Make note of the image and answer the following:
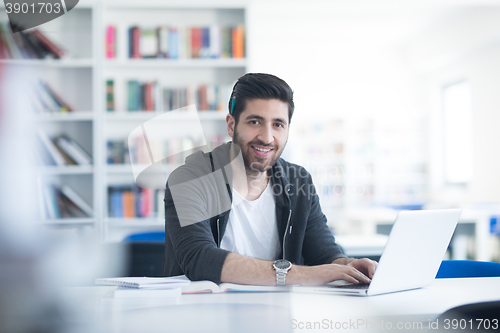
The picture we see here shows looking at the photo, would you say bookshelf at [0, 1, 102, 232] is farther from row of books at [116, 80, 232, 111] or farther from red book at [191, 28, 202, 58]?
red book at [191, 28, 202, 58]

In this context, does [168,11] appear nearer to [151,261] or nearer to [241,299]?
[151,261]

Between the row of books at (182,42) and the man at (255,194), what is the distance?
1934 millimetres

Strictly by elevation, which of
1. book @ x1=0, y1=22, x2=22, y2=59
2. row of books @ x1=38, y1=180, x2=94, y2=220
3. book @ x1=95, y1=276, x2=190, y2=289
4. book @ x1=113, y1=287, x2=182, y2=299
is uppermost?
book @ x1=0, y1=22, x2=22, y2=59

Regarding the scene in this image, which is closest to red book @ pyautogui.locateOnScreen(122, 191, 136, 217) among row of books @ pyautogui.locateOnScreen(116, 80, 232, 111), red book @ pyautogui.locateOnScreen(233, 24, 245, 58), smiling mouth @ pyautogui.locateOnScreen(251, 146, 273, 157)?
row of books @ pyautogui.locateOnScreen(116, 80, 232, 111)

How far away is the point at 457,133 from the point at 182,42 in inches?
179

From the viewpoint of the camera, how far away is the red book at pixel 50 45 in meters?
3.16

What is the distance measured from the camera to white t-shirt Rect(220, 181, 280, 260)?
60.2 inches

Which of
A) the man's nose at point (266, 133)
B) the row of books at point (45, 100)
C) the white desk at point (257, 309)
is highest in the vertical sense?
the row of books at point (45, 100)

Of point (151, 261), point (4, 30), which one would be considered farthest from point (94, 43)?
point (151, 261)

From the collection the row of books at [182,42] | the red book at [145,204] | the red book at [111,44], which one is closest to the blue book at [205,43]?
the row of books at [182,42]

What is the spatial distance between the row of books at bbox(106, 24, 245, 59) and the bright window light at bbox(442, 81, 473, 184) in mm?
3812

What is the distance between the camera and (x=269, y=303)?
934 mm

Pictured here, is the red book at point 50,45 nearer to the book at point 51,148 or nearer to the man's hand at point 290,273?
the book at point 51,148

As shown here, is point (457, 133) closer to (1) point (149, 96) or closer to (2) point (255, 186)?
(1) point (149, 96)
